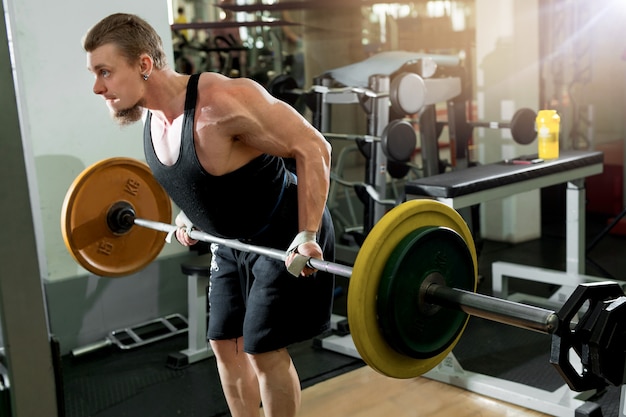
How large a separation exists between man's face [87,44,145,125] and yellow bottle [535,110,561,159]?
2.08 metres

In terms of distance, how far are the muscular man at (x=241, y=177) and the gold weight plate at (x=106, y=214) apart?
549 millimetres

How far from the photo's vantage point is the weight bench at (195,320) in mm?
3162

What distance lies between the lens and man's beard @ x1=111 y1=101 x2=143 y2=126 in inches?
75.7

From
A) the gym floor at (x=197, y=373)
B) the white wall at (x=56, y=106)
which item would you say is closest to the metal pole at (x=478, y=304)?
the gym floor at (x=197, y=373)

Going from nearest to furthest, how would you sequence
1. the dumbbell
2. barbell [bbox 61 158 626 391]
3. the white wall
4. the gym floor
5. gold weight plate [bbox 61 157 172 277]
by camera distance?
barbell [bbox 61 158 626 391] → gold weight plate [bbox 61 157 172 277] → the gym floor → the white wall → the dumbbell

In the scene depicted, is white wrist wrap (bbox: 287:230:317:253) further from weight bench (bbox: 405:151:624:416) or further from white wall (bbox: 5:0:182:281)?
white wall (bbox: 5:0:182:281)

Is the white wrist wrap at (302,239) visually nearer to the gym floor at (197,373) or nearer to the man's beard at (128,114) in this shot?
the man's beard at (128,114)

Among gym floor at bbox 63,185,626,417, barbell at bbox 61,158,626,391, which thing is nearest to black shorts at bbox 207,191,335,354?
barbell at bbox 61,158,626,391

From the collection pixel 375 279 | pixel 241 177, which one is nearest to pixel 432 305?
pixel 375 279

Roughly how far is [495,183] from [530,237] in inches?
Result: 86.1

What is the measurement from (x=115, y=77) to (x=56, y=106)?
1432 millimetres

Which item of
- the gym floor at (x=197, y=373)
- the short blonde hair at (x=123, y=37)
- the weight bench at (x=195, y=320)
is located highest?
the short blonde hair at (x=123, y=37)

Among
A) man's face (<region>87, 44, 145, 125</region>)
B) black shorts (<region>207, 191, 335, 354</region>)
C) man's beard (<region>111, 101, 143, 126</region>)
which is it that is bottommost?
black shorts (<region>207, 191, 335, 354</region>)

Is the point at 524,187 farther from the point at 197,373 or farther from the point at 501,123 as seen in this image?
the point at 197,373
